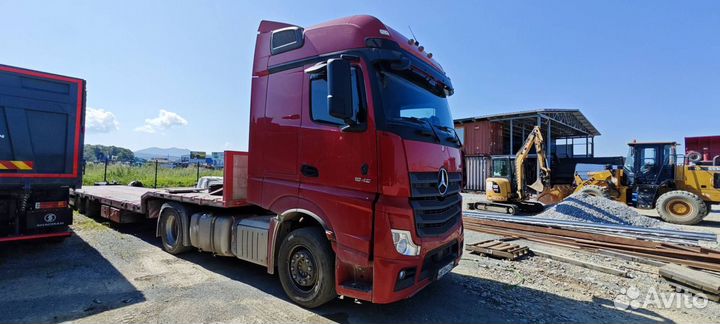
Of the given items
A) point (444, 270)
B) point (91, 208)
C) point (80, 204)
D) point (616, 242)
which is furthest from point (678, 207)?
point (80, 204)

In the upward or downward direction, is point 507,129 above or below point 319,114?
above

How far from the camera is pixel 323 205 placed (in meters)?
3.86

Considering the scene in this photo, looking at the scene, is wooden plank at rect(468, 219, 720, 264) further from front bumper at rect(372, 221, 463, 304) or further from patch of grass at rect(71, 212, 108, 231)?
patch of grass at rect(71, 212, 108, 231)

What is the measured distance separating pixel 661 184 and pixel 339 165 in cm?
1480

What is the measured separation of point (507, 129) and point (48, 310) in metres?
29.5

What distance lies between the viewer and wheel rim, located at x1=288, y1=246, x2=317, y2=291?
4.03 meters

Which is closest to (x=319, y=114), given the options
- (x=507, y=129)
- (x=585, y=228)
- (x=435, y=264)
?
(x=435, y=264)

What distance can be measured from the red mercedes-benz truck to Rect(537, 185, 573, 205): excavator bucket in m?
12.4

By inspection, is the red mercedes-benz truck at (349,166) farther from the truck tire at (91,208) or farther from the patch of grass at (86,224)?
the truck tire at (91,208)

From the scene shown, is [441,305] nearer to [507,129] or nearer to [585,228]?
[585,228]

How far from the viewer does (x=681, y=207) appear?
1201 centimetres

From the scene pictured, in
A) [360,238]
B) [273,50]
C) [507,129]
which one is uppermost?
[507,129]

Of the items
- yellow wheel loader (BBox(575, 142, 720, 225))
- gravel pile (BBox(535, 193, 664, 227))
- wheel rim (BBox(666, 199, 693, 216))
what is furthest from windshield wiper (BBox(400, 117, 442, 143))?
wheel rim (BBox(666, 199, 693, 216))

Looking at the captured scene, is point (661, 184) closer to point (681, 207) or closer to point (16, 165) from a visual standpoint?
point (681, 207)
